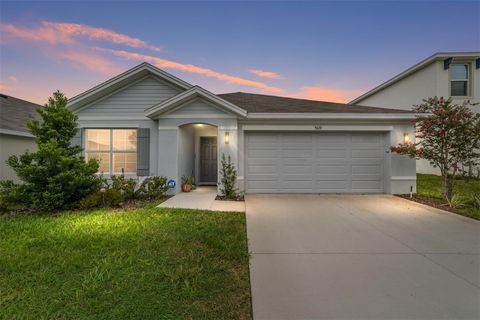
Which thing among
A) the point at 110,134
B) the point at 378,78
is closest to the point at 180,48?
the point at 110,134

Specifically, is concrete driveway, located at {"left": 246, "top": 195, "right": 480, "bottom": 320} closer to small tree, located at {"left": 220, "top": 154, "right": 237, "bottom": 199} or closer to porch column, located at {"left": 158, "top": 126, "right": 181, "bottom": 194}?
small tree, located at {"left": 220, "top": 154, "right": 237, "bottom": 199}

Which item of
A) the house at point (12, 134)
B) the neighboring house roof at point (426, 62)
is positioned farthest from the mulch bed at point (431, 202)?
the house at point (12, 134)

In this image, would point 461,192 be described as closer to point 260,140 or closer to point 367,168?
point 367,168

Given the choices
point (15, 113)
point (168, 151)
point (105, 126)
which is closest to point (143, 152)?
point (168, 151)

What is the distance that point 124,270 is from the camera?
9.68ft

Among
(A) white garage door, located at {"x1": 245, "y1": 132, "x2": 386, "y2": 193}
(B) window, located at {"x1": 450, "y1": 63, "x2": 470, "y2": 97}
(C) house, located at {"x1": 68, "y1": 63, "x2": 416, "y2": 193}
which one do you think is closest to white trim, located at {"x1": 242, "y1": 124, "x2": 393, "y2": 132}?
(C) house, located at {"x1": 68, "y1": 63, "x2": 416, "y2": 193}

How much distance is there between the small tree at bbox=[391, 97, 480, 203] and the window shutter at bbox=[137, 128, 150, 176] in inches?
355

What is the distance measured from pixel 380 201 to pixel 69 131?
31.7 feet

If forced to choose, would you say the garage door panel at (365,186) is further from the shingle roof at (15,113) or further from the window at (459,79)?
the shingle roof at (15,113)

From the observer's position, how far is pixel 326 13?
9.44 metres

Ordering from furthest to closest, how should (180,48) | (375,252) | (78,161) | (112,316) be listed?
1. (180,48)
2. (78,161)
3. (375,252)
4. (112,316)

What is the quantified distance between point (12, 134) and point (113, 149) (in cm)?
475

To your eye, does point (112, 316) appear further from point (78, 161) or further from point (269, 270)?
point (78, 161)

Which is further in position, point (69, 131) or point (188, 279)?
point (69, 131)
